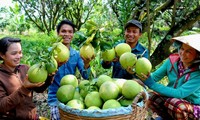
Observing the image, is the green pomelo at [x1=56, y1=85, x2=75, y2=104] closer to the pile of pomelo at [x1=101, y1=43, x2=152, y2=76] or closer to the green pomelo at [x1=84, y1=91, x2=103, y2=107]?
the green pomelo at [x1=84, y1=91, x2=103, y2=107]

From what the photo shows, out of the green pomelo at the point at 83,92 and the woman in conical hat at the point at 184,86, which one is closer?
the green pomelo at the point at 83,92

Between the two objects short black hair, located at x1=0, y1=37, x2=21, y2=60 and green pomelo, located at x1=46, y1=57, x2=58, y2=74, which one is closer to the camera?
green pomelo, located at x1=46, y1=57, x2=58, y2=74

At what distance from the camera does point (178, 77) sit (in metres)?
2.88

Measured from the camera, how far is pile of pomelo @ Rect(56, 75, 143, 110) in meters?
2.06

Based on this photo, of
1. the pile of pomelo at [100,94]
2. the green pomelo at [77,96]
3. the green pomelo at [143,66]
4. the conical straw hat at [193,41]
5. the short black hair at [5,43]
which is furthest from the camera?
the conical straw hat at [193,41]

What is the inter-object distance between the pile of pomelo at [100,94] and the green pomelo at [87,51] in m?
0.23

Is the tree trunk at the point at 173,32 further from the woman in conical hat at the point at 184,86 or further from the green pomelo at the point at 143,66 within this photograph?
the green pomelo at the point at 143,66

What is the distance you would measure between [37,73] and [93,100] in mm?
468

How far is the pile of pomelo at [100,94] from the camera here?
2.06 meters

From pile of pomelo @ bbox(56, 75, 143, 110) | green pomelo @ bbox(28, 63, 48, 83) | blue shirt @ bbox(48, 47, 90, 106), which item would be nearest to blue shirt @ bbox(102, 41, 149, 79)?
blue shirt @ bbox(48, 47, 90, 106)

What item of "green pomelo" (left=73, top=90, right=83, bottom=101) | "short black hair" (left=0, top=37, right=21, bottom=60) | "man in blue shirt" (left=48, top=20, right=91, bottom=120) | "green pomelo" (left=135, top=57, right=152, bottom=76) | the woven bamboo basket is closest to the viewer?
the woven bamboo basket

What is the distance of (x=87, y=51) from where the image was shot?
237 centimetres

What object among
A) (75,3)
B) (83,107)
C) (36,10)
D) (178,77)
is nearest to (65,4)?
(75,3)

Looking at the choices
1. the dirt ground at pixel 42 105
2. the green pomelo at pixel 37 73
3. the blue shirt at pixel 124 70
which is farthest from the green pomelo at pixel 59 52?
the dirt ground at pixel 42 105
